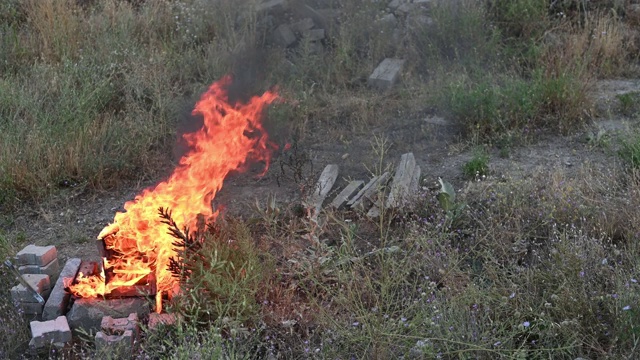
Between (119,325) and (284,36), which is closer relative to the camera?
(119,325)

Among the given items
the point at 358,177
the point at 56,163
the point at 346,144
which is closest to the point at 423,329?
the point at 358,177

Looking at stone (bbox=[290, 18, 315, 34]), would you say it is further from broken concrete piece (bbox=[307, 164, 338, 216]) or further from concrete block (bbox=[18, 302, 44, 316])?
concrete block (bbox=[18, 302, 44, 316])

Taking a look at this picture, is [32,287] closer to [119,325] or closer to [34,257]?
[34,257]

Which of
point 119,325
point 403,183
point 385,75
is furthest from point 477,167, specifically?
point 119,325

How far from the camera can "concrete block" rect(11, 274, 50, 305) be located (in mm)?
4996

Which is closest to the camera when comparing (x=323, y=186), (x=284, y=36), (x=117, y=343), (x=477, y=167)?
(x=117, y=343)

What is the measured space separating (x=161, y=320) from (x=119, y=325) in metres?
0.25

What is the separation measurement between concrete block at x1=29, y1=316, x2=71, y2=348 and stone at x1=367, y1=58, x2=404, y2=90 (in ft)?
15.6

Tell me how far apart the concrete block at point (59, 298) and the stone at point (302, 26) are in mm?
5056

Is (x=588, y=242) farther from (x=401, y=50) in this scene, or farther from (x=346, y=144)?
(x=401, y=50)

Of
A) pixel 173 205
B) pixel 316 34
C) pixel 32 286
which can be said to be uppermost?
pixel 173 205

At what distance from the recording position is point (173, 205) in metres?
5.33

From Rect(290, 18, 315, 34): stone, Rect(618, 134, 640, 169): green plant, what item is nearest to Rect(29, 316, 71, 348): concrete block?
Rect(618, 134, 640, 169): green plant

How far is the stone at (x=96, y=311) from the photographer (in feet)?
15.9
